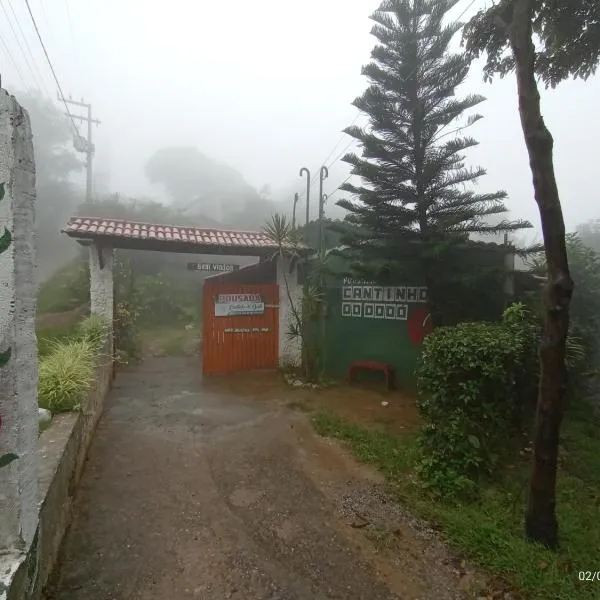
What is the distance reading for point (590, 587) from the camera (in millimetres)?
2588

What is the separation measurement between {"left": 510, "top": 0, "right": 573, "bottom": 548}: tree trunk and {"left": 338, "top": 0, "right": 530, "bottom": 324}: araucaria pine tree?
3.31m

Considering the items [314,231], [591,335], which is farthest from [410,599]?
[314,231]

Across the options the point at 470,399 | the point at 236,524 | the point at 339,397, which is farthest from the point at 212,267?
the point at 236,524

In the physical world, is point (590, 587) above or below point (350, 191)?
below

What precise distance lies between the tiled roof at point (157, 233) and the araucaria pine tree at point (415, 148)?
238 centimetres

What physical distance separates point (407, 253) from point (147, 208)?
798 inches

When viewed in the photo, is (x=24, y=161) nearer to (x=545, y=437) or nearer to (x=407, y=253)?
(x=545, y=437)

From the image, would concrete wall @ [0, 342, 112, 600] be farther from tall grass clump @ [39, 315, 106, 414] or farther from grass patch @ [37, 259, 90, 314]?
grass patch @ [37, 259, 90, 314]

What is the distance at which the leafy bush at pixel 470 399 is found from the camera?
3828mm

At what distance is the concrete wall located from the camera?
1936 mm
